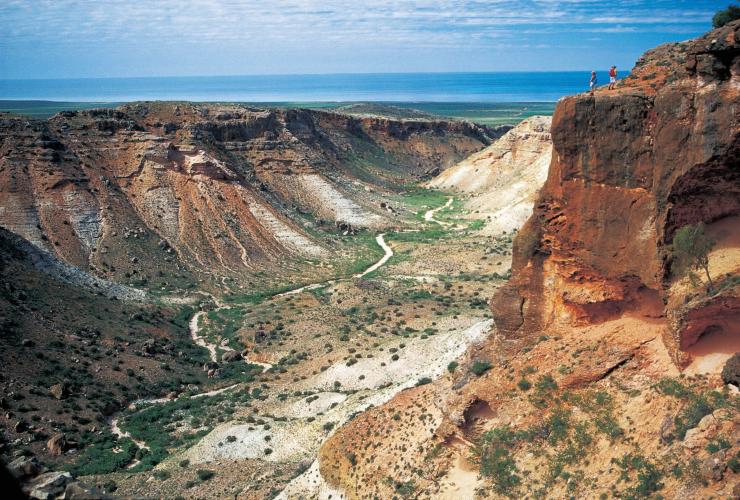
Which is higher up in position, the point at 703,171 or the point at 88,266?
the point at 703,171

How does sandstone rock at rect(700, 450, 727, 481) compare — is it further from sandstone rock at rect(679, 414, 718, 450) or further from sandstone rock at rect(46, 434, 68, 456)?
sandstone rock at rect(46, 434, 68, 456)

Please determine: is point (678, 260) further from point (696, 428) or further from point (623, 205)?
point (696, 428)

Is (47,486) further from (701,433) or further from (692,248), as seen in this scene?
(692,248)

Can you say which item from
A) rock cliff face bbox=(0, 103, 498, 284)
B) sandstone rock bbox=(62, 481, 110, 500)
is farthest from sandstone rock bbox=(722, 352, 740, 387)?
rock cliff face bbox=(0, 103, 498, 284)

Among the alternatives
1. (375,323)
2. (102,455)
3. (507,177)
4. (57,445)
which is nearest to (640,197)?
(102,455)

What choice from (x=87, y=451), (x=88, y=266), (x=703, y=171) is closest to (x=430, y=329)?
(x=87, y=451)

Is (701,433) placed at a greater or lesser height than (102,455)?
greater
